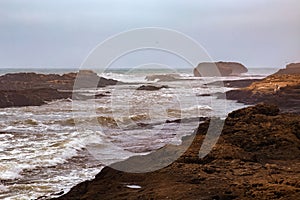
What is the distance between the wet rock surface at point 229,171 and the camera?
239 inches

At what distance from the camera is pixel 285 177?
6.45 metres

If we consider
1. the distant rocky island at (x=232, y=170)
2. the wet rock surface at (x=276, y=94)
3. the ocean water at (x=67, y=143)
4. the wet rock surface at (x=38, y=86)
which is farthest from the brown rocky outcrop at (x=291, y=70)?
the distant rocky island at (x=232, y=170)

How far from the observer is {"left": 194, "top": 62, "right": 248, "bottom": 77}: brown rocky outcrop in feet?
241

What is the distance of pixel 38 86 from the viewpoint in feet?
144

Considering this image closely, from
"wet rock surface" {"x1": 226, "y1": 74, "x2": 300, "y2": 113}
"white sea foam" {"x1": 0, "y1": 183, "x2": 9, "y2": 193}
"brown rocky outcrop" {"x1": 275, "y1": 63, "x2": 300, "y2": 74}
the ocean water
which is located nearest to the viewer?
"white sea foam" {"x1": 0, "y1": 183, "x2": 9, "y2": 193}

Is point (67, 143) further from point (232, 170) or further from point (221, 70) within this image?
point (221, 70)

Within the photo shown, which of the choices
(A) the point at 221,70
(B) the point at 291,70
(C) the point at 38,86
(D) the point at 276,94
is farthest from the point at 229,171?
(A) the point at 221,70

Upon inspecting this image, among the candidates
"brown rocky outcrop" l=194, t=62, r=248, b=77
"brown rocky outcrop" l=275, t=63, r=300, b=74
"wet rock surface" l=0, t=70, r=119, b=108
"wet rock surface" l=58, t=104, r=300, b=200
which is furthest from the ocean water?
"brown rocky outcrop" l=194, t=62, r=248, b=77

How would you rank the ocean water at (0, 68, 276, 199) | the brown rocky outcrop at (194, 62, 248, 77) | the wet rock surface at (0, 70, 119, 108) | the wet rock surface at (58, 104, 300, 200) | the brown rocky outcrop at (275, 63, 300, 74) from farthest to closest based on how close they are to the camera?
1. the brown rocky outcrop at (194, 62, 248, 77)
2. the brown rocky outcrop at (275, 63, 300, 74)
3. the wet rock surface at (0, 70, 119, 108)
4. the ocean water at (0, 68, 276, 199)
5. the wet rock surface at (58, 104, 300, 200)

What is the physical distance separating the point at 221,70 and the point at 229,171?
80.4 m

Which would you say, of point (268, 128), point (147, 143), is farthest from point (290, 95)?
point (268, 128)

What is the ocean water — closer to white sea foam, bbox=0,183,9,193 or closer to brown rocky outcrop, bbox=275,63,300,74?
white sea foam, bbox=0,183,9,193

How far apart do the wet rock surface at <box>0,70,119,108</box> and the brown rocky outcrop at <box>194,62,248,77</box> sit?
21.6 m

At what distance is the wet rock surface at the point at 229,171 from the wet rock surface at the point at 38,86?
21135 mm
